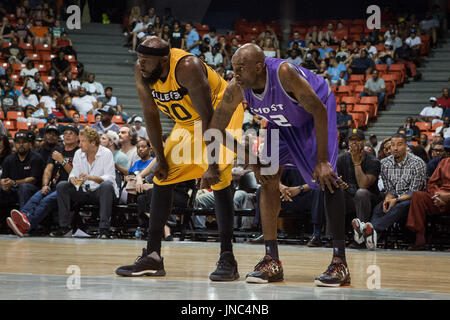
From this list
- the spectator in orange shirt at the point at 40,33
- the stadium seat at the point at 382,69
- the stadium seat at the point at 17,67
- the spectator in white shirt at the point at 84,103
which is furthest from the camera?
the spectator in orange shirt at the point at 40,33

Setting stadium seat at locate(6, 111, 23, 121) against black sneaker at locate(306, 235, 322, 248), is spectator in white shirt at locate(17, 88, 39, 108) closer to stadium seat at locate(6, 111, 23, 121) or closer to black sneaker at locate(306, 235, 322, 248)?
stadium seat at locate(6, 111, 23, 121)

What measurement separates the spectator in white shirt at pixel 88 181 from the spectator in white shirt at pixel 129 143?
722mm

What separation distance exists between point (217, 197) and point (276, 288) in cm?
87

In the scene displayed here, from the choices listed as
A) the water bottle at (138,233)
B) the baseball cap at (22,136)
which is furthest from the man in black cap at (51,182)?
the water bottle at (138,233)

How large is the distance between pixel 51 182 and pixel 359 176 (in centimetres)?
390

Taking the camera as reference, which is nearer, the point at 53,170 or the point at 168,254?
the point at 168,254

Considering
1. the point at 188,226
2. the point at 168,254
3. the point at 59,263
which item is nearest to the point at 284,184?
the point at 188,226

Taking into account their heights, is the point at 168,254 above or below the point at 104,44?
below

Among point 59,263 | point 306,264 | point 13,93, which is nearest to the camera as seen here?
point 59,263

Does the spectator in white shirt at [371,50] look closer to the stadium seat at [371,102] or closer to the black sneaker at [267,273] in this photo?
the stadium seat at [371,102]

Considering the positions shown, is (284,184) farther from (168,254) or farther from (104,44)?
(104,44)

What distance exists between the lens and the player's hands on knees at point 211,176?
3.54 meters
